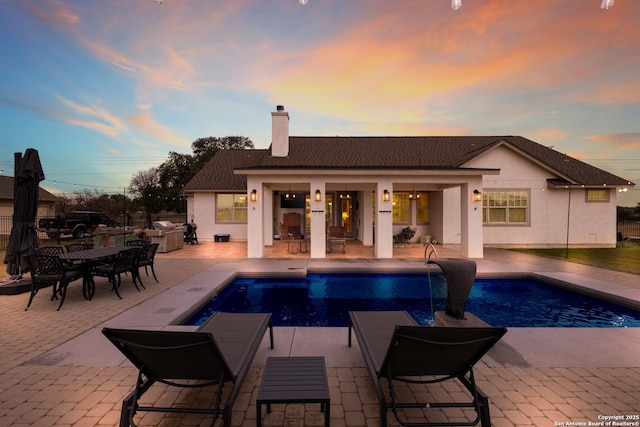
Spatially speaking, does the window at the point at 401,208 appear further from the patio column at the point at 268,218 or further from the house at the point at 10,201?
the house at the point at 10,201

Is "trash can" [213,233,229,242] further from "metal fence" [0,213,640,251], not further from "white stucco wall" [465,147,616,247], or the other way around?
"white stucco wall" [465,147,616,247]

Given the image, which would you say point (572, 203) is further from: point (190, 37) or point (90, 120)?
point (90, 120)

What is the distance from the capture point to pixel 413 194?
16578 mm

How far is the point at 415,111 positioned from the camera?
2198 cm

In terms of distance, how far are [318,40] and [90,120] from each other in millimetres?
21360

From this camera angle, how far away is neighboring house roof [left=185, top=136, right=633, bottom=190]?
1524 cm

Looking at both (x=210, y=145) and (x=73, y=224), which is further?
(x=210, y=145)

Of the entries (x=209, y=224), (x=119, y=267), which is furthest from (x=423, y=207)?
(x=119, y=267)

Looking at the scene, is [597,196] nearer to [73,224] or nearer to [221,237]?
[221,237]

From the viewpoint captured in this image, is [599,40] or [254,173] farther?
[599,40]

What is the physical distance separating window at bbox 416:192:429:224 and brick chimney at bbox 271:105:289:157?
338 inches

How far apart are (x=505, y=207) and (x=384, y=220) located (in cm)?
839

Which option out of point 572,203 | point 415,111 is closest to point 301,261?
point 572,203

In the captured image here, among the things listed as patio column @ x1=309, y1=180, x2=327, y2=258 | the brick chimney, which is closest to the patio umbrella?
patio column @ x1=309, y1=180, x2=327, y2=258
